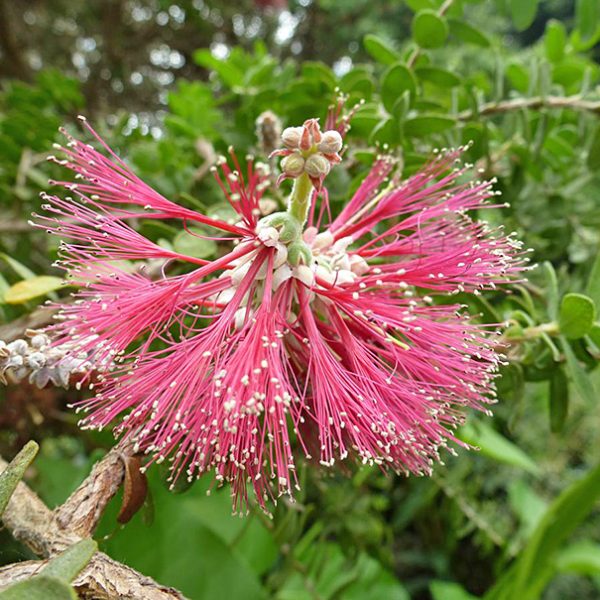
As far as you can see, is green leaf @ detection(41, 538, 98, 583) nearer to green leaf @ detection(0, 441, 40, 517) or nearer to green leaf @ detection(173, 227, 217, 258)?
green leaf @ detection(0, 441, 40, 517)

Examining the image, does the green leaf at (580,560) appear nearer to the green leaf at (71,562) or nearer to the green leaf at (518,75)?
the green leaf at (518,75)

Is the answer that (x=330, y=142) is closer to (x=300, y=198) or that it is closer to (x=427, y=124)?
(x=300, y=198)

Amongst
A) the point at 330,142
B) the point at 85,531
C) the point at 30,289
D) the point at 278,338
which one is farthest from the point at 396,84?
the point at 85,531

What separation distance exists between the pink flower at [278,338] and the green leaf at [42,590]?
0.61 feet

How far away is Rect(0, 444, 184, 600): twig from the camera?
47 centimetres

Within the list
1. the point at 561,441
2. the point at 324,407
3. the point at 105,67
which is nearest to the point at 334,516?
the point at 324,407

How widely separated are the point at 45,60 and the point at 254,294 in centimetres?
219

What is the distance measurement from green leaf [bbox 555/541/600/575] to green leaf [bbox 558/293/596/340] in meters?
1.27

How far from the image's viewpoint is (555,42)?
46.3 inches

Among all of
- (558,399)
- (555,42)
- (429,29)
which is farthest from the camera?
(555,42)

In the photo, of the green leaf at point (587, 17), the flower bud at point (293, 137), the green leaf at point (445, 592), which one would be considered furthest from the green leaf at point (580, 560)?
the flower bud at point (293, 137)

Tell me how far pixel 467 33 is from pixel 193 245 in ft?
1.99

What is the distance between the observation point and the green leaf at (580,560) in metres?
1.74

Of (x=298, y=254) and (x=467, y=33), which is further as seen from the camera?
(x=467, y=33)
